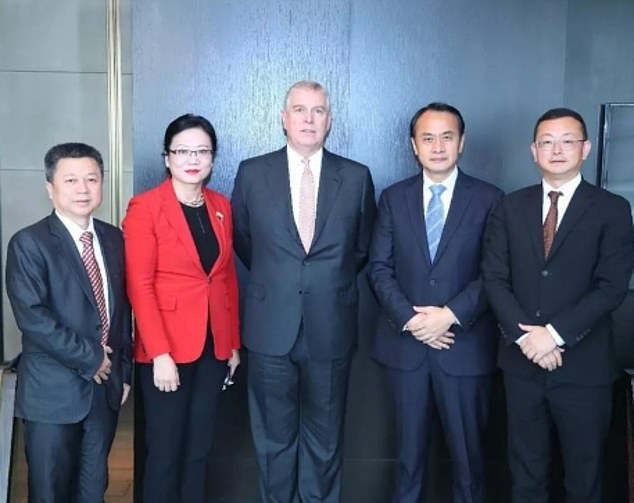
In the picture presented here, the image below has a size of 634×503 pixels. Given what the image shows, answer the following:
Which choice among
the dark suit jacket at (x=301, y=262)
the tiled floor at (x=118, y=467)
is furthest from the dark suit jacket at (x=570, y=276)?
the tiled floor at (x=118, y=467)

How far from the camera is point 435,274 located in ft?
9.45

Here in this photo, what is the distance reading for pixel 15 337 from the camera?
485 cm

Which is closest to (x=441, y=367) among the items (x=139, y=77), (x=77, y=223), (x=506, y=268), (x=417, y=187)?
(x=506, y=268)

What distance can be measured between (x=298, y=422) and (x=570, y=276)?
113 cm

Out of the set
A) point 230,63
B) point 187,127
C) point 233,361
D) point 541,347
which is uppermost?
point 230,63

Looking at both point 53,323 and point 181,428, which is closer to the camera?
point 53,323

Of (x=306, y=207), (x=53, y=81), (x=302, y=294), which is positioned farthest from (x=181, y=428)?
(x=53, y=81)

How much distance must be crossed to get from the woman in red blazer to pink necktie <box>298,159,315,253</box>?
0.29 meters

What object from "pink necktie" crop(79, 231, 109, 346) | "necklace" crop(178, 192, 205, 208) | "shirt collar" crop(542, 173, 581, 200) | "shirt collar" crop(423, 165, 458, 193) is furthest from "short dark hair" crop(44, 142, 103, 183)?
"shirt collar" crop(542, 173, 581, 200)

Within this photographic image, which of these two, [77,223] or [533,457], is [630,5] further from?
[77,223]

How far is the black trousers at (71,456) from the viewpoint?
255 centimetres

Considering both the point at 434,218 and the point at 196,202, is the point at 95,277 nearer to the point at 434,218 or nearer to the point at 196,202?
the point at 196,202

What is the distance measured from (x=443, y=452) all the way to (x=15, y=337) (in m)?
2.76

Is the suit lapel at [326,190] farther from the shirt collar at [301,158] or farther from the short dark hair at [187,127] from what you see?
the short dark hair at [187,127]
